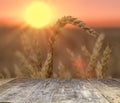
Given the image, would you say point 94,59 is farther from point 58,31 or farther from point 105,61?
point 58,31

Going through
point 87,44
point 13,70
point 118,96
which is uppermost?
point 87,44

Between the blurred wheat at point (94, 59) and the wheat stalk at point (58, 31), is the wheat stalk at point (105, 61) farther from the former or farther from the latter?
the wheat stalk at point (58, 31)

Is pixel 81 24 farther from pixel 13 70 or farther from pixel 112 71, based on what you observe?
pixel 13 70

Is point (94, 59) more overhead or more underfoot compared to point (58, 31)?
more underfoot

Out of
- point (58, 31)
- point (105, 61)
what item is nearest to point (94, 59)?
point (105, 61)

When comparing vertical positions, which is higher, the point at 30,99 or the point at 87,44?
the point at 87,44

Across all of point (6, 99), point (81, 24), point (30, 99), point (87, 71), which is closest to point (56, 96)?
point (30, 99)

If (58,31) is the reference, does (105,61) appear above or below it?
below

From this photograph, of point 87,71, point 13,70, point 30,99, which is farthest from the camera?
point 13,70

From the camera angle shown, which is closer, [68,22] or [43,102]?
[43,102]

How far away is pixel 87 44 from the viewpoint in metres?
3.61

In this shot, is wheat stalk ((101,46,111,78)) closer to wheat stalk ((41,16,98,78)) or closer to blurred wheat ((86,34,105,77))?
blurred wheat ((86,34,105,77))

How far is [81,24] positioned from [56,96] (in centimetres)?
170

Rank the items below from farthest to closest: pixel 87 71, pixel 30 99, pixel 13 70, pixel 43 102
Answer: pixel 13 70, pixel 87 71, pixel 30 99, pixel 43 102
